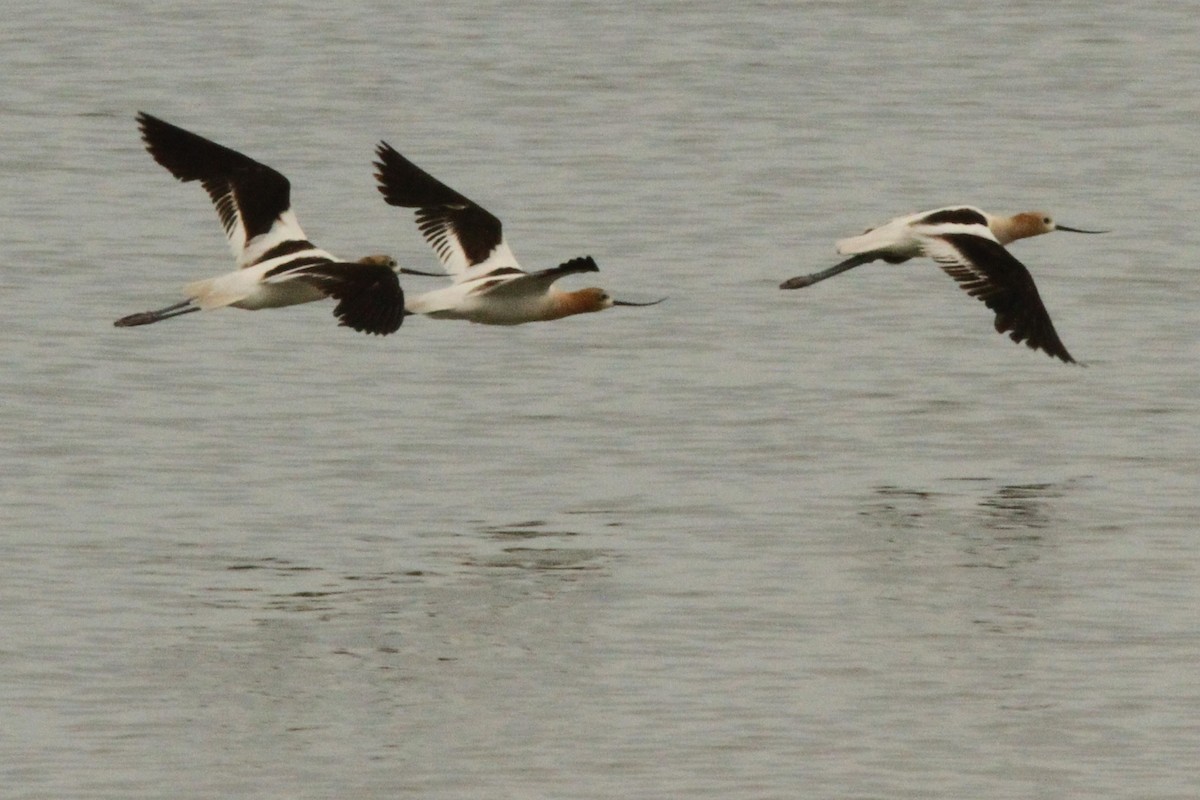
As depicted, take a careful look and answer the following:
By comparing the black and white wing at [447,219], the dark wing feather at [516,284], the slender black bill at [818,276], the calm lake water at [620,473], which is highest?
the black and white wing at [447,219]

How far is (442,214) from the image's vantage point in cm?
1756

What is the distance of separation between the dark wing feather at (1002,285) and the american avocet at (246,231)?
2.99 metres

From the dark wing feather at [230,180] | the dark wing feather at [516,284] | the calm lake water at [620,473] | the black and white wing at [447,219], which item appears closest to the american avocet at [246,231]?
the dark wing feather at [230,180]

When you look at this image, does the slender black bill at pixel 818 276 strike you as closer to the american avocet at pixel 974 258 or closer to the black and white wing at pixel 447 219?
the american avocet at pixel 974 258

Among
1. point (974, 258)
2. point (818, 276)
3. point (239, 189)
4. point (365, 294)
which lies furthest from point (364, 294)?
point (818, 276)

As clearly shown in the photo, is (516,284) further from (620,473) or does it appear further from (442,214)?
(620,473)

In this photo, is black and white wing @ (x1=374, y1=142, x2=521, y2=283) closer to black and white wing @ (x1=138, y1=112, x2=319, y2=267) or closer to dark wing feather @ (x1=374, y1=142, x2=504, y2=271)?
dark wing feather @ (x1=374, y1=142, x2=504, y2=271)

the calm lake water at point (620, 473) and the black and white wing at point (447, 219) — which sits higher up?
the black and white wing at point (447, 219)

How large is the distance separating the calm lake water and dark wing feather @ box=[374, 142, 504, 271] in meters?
1.29

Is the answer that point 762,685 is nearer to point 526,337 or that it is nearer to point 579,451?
point 579,451

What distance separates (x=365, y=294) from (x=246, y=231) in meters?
2.05

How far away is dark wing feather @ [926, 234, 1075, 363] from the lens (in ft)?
54.2

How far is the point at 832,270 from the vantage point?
18.4 m

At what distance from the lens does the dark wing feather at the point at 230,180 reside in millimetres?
17062
